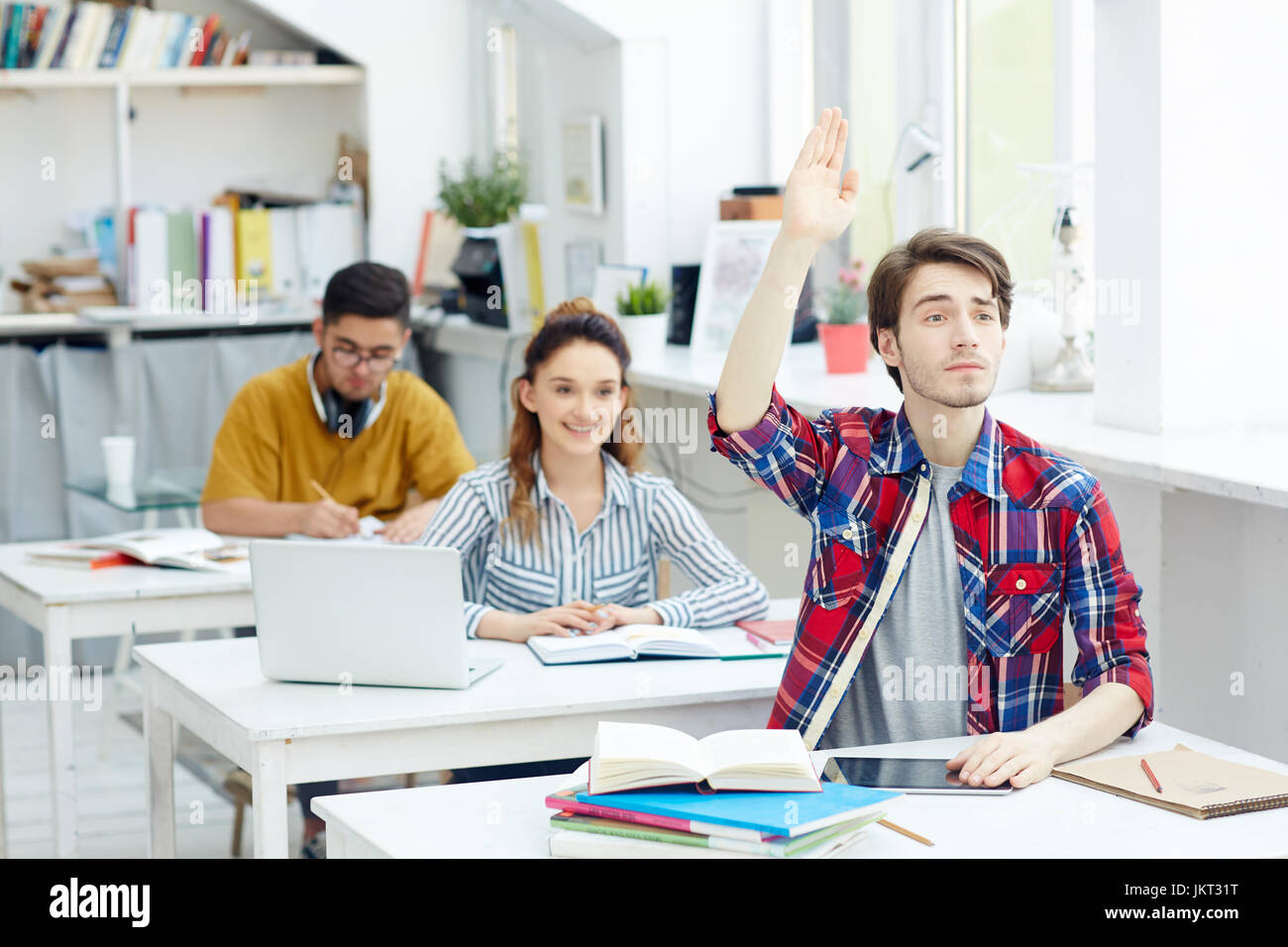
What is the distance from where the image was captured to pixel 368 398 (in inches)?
132

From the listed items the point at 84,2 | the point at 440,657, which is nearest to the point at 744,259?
the point at 440,657

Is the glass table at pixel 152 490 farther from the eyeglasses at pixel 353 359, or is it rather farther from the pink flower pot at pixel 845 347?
the pink flower pot at pixel 845 347

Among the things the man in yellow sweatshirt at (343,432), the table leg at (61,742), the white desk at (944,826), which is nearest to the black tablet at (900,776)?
the white desk at (944,826)

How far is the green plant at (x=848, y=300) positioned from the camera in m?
3.77

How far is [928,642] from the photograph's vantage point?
1958mm

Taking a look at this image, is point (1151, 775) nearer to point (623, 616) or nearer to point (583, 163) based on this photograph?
point (623, 616)

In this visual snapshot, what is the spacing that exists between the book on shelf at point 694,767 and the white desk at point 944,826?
3.4 inches

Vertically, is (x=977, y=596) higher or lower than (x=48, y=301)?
lower

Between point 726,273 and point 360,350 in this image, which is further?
point 726,273

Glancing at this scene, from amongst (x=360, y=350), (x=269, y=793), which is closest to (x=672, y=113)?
(x=360, y=350)

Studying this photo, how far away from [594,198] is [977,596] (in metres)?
2.69

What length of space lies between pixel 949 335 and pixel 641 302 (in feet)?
7.18

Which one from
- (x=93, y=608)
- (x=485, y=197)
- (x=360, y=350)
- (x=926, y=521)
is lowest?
(x=93, y=608)

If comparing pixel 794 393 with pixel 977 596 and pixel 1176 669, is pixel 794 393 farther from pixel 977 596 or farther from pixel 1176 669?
pixel 977 596
